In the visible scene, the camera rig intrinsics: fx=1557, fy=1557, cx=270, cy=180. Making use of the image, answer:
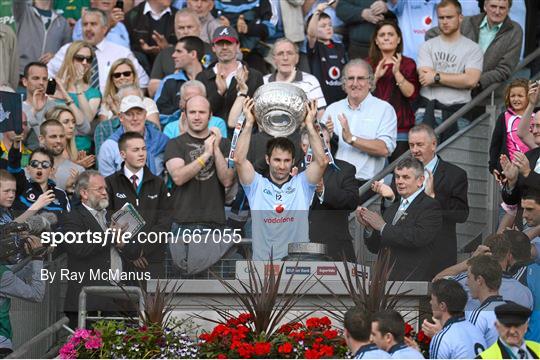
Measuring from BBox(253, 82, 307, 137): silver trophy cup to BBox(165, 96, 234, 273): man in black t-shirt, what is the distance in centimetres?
59

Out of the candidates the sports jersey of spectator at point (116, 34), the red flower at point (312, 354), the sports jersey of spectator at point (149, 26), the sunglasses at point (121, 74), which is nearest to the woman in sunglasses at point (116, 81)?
the sunglasses at point (121, 74)

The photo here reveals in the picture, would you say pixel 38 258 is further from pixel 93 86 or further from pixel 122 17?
pixel 122 17

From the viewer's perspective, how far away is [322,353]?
447 inches

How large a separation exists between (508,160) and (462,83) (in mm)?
2617

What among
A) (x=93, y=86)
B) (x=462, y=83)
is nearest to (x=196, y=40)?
(x=93, y=86)

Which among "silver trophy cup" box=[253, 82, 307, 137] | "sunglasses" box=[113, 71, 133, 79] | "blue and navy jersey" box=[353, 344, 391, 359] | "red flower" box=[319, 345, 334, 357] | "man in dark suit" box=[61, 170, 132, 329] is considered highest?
"sunglasses" box=[113, 71, 133, 79]

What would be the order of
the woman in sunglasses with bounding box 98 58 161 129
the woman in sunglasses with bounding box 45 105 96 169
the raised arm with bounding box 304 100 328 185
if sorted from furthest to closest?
the woman in sunglasses with bounding box 98 58 161 129 → the woman in sunglasses with bounding box 45 105 96 169 → the raised arm with bounding box 304 100 328 185

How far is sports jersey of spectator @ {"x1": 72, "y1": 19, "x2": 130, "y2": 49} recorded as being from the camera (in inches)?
666

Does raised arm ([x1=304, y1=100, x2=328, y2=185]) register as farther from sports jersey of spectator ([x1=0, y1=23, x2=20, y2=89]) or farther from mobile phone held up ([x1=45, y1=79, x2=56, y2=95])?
sports jersey of spectator ([x1=0, y1=23, x2=20, y2=89])

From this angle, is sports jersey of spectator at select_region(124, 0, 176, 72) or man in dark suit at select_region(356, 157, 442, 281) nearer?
man in dark suit at select_region(356, 157, 442, 281)

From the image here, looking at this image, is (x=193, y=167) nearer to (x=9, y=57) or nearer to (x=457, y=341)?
(x=457, y=341)

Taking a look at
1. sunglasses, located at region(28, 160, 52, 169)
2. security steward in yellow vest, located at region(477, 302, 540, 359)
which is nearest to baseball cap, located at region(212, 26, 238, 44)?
sunglasses, located at region(28, 160, 52, 169)

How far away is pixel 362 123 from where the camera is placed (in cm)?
1466

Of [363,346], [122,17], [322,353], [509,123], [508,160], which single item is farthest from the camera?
[122,17]
